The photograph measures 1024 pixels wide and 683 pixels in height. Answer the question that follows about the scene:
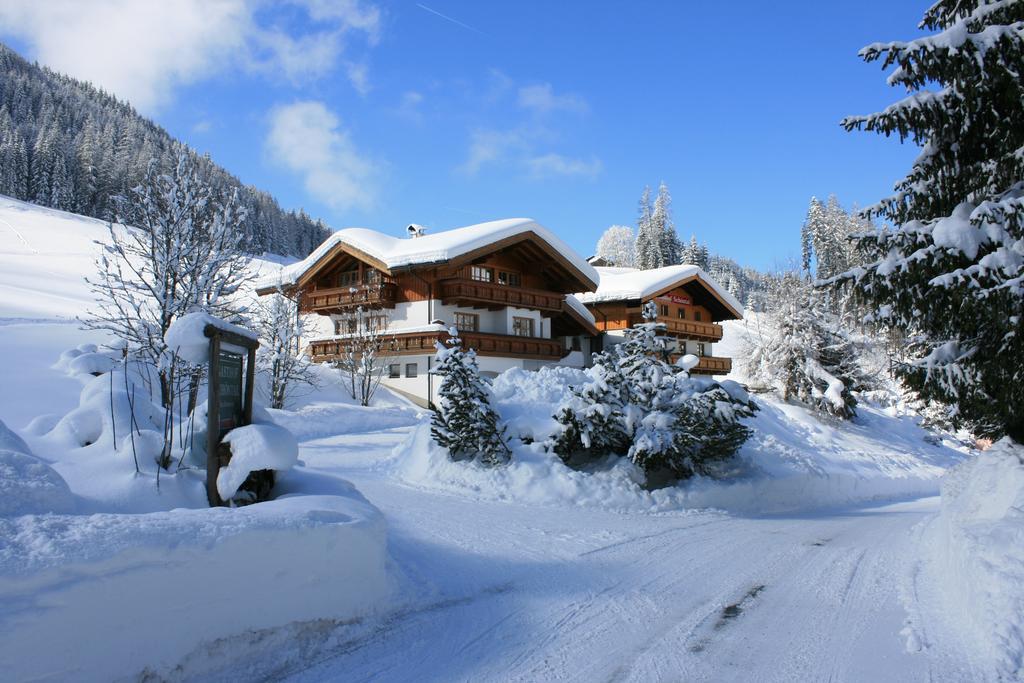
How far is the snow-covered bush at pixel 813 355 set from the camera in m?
33.2

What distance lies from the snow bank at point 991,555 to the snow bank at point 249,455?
219 inches

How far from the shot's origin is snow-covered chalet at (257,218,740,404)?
33281 mm

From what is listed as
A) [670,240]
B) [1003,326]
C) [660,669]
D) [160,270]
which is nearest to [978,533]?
[1003,326]

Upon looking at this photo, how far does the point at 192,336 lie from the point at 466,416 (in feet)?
24.8

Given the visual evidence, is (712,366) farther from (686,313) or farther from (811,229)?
(811,229)

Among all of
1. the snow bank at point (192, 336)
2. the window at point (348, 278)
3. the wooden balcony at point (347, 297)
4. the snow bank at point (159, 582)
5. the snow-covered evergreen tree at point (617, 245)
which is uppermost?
the snow-covered evergreen tree at point (617, 245)

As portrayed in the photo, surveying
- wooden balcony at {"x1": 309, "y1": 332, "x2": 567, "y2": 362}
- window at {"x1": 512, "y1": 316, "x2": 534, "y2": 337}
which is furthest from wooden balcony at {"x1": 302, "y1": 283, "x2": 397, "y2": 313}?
window at {"x1": 512, "y1": 316, "x2": 534, "y2": 337}

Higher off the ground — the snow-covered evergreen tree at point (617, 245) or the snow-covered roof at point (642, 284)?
the snow-covered evergreen tree at point (617, 245)

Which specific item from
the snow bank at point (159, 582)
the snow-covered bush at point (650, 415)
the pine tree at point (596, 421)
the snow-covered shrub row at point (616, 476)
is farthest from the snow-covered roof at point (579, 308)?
the snow bank at point (159, 582)

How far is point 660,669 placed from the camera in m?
4.62

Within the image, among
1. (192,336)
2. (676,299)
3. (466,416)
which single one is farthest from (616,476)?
(676,299)

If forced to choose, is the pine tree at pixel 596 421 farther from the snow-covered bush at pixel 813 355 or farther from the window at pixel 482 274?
the snow-covered bush at pixel 813 355

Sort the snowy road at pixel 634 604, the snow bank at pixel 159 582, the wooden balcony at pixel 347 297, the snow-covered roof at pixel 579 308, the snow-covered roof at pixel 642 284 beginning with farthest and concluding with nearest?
the snow-covered roof at pixel 642 284 → the snow-covered roof at pixel 579 308 → the wooden balcony at pixel 347 297 → the snowy road at pixel 634 604 → the snow bank at pixel 159 582

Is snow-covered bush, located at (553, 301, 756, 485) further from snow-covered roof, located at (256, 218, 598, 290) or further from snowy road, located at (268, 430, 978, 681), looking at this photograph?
snow-covered roof, located at (256, 218, 598, 290)
